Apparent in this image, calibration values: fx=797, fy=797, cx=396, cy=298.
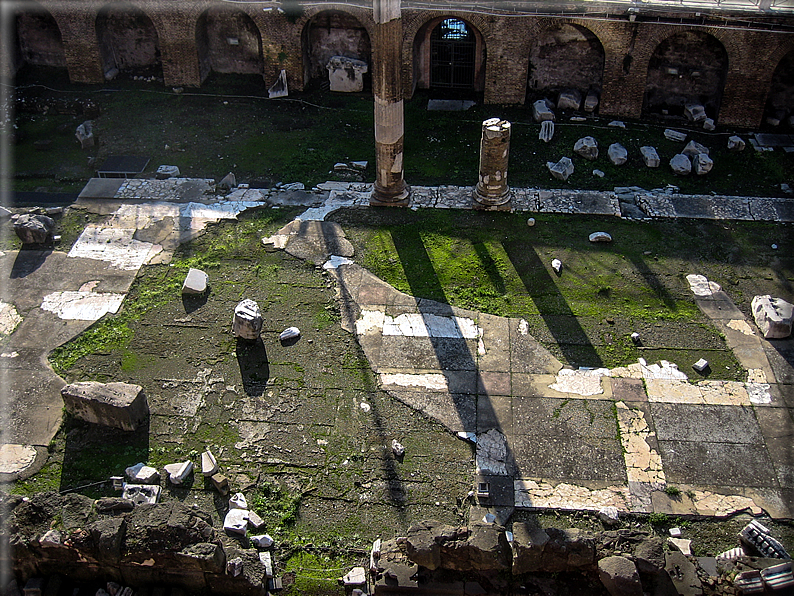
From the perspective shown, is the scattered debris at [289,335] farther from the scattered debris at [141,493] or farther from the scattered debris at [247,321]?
the scattered debris at [141,493]

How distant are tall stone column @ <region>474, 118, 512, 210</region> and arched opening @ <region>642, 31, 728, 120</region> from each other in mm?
5162

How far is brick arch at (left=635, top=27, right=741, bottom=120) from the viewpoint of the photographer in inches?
650

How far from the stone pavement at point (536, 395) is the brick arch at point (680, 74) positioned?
421 centimetres

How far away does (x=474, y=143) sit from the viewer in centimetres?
1648

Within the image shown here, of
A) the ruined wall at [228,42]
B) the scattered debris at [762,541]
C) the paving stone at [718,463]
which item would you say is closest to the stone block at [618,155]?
the paving stone at [718,463]

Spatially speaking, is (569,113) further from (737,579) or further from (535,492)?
(737,579)

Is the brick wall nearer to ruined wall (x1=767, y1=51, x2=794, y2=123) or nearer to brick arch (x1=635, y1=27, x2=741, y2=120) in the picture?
brick arch (x1=635, y1=27, x2=741, y2=120)

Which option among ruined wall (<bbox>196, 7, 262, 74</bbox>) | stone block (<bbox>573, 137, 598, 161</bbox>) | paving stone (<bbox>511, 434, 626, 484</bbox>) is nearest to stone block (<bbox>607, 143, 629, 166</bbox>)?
stone block (<bbox>573, 137, 598, 161</bbox>)

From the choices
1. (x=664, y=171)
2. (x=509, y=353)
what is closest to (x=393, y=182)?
(x=509, y=353)

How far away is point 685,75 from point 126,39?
12910 mm

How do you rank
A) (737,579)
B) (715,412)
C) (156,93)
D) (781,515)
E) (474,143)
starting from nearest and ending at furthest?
(737,579)
(781,515)
(715,412)
(474,143)
(156,93)

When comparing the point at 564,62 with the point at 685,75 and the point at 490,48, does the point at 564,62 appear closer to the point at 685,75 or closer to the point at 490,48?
the point at 490,48

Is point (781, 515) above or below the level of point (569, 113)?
below

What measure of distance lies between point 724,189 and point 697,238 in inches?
75.5
